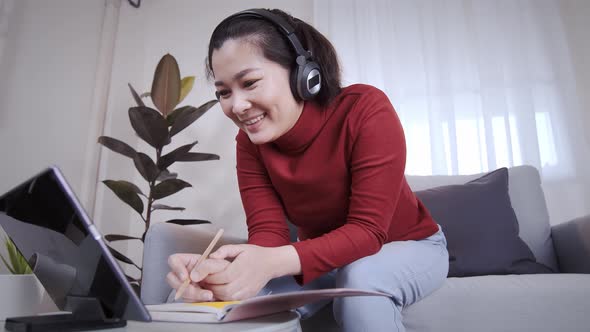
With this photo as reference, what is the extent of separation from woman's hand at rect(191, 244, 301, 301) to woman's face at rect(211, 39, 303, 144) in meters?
0.31

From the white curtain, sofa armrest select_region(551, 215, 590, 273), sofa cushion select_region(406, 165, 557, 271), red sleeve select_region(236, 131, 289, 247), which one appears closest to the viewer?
red sleeve select_region(236, 131, 289, 247)

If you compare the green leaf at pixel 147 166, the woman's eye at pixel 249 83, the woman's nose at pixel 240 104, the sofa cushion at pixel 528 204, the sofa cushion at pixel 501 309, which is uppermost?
the woman's eye at pixel 249 83

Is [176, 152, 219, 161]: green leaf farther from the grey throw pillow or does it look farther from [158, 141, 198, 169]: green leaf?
the grey throw pillow

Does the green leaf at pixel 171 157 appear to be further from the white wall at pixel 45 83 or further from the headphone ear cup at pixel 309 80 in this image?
the headphone ear cup at pixel 309 80

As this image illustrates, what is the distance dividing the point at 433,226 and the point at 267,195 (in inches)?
16.2

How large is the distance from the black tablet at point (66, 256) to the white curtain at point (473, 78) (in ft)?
6.49

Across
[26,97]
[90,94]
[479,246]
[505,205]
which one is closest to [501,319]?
[479,246]

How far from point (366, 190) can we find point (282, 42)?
0.37 metres

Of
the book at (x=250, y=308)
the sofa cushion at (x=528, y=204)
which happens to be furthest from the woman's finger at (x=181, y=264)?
the sofa cushion at (x=528, y=204)

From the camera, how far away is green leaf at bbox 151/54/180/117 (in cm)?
199

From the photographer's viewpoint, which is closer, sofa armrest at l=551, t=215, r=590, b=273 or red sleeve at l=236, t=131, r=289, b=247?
red sleeve at l=236, t=131, r=289, b=247

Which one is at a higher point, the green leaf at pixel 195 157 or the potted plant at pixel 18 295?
the green leaf at pixel 195 157

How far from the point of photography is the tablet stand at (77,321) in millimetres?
490

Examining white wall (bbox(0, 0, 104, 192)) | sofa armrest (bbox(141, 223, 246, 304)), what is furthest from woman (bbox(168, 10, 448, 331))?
white wall (bbox(0, 0, 104, 192))
